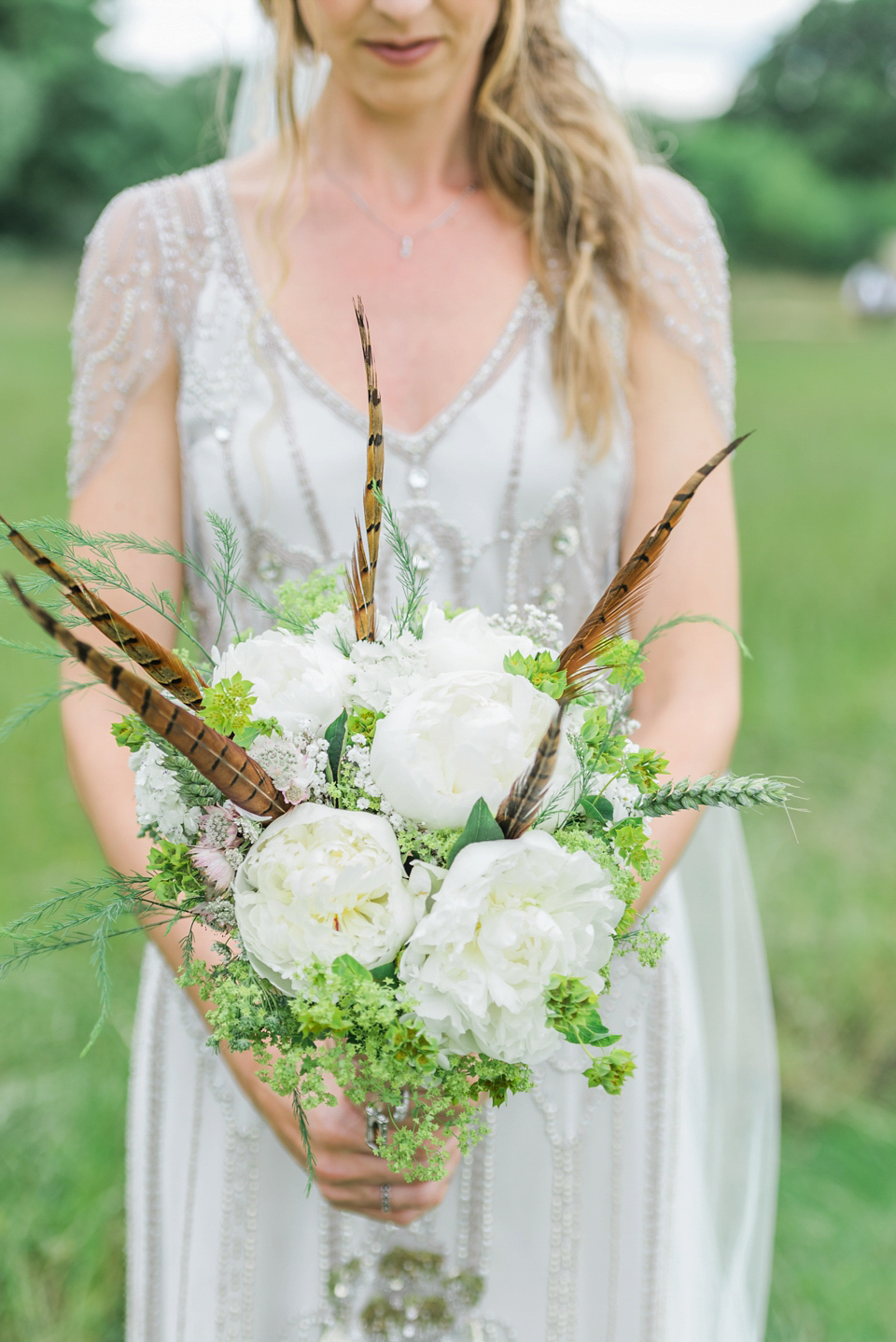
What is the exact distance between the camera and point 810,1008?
3.54 m

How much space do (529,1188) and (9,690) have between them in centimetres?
428

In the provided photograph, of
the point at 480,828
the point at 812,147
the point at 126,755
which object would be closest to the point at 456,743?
the point at 480,828

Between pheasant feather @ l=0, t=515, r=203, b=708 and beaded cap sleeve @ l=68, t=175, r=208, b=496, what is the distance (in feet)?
2.71

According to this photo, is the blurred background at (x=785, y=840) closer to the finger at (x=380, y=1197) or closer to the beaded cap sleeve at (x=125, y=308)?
the beaded cap sleeve at (x=125, y=308)

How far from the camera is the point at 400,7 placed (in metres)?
1.48

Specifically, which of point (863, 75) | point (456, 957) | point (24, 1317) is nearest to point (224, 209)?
point (456, 957)

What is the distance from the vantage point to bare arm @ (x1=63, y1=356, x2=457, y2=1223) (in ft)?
4.37

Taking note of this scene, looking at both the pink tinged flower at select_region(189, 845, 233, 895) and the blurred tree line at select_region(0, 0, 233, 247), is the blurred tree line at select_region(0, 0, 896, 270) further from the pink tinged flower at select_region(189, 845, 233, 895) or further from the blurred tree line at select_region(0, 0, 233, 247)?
the pink tinged flower at select_region(189, 845, 233, 895)

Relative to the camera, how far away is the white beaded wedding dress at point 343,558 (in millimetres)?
1685

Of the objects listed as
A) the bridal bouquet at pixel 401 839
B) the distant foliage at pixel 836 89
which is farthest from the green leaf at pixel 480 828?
the distant foliage at pixel 836 89

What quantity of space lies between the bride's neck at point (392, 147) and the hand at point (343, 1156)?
1.30 m

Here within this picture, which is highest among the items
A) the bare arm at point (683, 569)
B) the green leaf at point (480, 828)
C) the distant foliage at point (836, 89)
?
the distant foliage at point (836, 89)

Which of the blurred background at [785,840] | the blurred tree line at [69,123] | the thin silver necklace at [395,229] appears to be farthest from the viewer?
the blurred tree line at [69,123]

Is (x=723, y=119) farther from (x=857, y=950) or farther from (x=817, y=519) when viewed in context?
(x=857, y=950)
